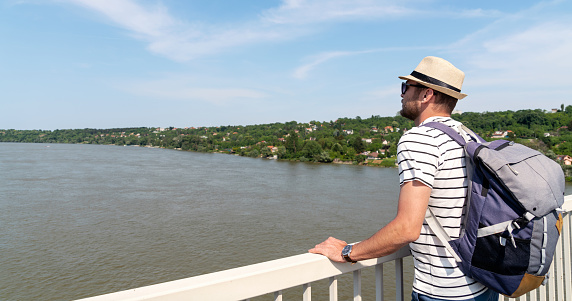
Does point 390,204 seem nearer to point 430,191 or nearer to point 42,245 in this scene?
point 42,245

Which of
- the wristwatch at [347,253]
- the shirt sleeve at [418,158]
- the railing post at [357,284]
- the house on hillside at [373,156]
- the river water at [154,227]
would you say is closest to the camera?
the shirt sleeve at [418,158]

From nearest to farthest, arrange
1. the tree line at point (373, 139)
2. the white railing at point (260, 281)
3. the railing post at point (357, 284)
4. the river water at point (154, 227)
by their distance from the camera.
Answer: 1. the white railing at point (260, 281)
2. the railing post at point (357, 284)
3. the river water at point (154, 227)
4. the tree line at point (373, 139)

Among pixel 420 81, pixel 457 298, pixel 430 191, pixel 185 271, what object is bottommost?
pixel 185 271

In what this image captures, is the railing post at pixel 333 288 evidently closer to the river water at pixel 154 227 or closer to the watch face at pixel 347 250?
the watch face at pixel 347 250

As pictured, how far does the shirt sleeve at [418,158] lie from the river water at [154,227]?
3.78m

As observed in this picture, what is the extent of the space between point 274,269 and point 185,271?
938 cm

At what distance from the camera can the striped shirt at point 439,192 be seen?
1.09 metres

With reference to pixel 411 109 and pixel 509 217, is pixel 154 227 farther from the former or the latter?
pixel 509 217

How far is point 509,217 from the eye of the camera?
3.35ft

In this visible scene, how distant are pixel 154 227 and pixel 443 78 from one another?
13.5 meters

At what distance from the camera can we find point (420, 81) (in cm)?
125

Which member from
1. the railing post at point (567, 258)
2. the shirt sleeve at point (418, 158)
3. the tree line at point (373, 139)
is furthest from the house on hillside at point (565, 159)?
the shirt sleeve at point (418, 158)

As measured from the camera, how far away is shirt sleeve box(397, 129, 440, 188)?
42.3 inches

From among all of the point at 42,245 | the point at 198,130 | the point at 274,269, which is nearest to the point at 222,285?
the point at 274,269
